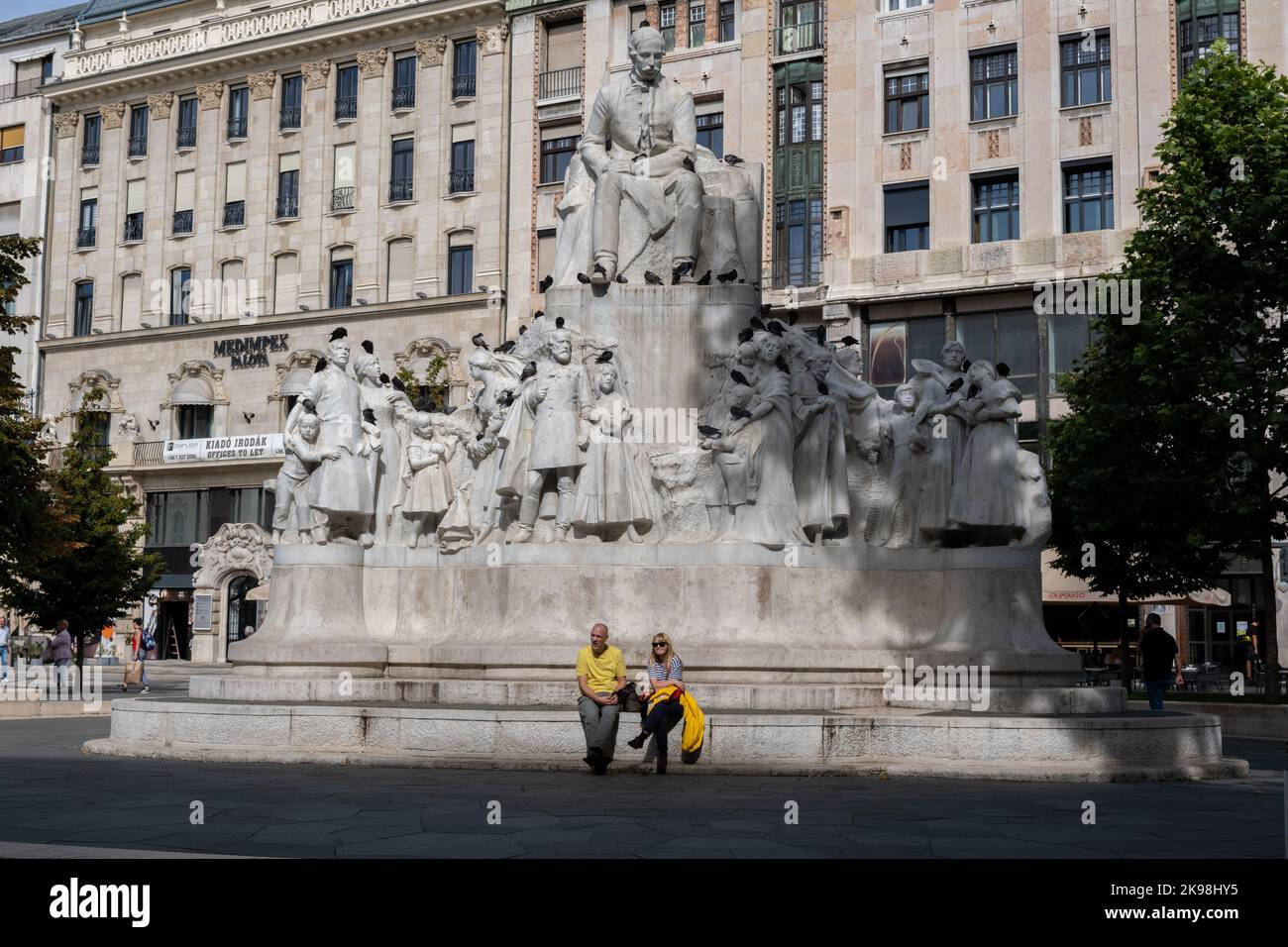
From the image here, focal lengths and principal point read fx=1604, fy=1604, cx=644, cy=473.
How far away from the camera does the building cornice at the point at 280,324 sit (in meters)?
Answer: 56.2

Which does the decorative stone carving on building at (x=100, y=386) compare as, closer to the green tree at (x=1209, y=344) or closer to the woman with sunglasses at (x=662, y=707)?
the green tree at (x=1209, y=344)

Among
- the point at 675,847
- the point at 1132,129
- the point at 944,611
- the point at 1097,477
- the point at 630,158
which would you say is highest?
the point at 1132,129

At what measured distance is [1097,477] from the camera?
106 feet

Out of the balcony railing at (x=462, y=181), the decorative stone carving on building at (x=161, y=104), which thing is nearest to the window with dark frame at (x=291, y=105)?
the decorative stone carving on building at (x=161, y=104)

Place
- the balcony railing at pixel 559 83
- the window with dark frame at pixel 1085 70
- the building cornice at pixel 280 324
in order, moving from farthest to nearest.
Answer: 1. the building cornice at pixel 280 324
2. the balcony railing at pixel 559 83
3. the window with dark frame at pixel 1085 70

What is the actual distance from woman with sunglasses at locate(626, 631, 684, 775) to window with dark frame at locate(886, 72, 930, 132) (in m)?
36.8

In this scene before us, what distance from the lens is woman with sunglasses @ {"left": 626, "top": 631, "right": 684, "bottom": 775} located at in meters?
14.2

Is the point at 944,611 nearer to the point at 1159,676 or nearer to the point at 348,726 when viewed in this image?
the point at 348,726

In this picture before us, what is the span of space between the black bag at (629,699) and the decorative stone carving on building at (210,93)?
174 feet

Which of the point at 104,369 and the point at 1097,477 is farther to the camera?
the point at 104,369

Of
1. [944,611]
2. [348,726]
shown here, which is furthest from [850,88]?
[348,726]

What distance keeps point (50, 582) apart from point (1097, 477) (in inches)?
916

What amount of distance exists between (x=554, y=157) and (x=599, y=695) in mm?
43437

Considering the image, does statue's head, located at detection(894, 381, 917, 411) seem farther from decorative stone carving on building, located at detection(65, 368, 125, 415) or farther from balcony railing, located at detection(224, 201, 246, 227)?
decorative stone carving on building, located at detection(65, 368, 125, 415)
